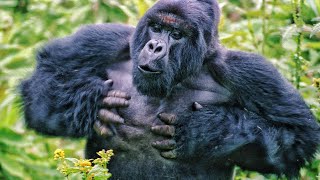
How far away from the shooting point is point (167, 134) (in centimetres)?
416

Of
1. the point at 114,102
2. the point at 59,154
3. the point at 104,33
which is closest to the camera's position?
the point at 59,154

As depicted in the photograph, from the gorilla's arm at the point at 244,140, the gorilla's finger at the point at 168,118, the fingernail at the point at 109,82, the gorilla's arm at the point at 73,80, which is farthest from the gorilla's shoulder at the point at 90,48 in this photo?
the gorilla's arm at the point at 244,140

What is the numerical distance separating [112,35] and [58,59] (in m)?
0.34

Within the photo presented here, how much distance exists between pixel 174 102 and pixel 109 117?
14.9 inches

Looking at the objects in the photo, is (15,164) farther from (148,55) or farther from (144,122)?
(148,55)

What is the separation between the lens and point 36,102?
14.4 ft

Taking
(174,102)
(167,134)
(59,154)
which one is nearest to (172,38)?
(174,102)

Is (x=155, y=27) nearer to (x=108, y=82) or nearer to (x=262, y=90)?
(x=108, y=82)

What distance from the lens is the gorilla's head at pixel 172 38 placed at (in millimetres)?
4023

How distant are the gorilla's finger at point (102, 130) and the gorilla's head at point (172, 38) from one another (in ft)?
1.05

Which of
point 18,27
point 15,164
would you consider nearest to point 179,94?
point 15,164

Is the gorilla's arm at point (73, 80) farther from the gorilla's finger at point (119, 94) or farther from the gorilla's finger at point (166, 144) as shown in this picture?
the gorilla's finger at point (166, 144)

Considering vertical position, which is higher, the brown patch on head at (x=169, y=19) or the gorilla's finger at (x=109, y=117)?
the brown patch on head at (x=169, y=19)

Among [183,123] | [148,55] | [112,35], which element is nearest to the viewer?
[148,55]
